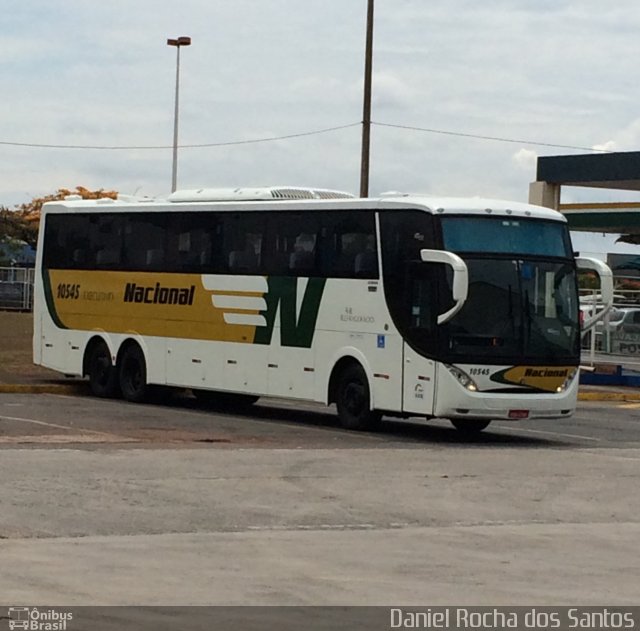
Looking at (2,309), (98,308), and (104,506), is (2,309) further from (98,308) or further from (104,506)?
(104,506)

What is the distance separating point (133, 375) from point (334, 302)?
5712 mm

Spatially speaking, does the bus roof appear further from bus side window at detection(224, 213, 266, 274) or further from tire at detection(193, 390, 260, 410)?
tire at detection(193, 390, 260, 410)

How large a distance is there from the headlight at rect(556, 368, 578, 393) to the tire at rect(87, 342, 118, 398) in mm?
8904

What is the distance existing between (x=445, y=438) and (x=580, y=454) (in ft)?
10.9

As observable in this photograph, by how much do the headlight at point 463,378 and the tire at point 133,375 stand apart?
7.45 meters

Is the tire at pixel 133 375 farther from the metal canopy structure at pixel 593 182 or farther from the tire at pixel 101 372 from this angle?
the metal canopy structure at pixel 593 182

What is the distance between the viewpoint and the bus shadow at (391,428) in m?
22.1

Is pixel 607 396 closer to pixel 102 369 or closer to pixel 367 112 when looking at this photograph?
pixel 367 112

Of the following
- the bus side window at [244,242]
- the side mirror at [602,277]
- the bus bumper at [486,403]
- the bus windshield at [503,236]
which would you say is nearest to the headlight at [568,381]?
the bus bumper at [486,403]

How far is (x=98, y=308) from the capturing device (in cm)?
2831

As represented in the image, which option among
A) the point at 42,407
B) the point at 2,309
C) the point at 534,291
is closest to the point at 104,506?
the point at 534,291

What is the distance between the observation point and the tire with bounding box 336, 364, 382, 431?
2269 cm

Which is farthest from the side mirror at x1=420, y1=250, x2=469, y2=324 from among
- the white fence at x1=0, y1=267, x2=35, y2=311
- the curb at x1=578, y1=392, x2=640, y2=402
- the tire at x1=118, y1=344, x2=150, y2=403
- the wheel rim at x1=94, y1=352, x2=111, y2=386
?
the white fence at x1=0, y1=267, x2=35, y2=311

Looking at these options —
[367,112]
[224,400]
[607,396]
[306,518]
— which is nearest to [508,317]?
[224,400]
